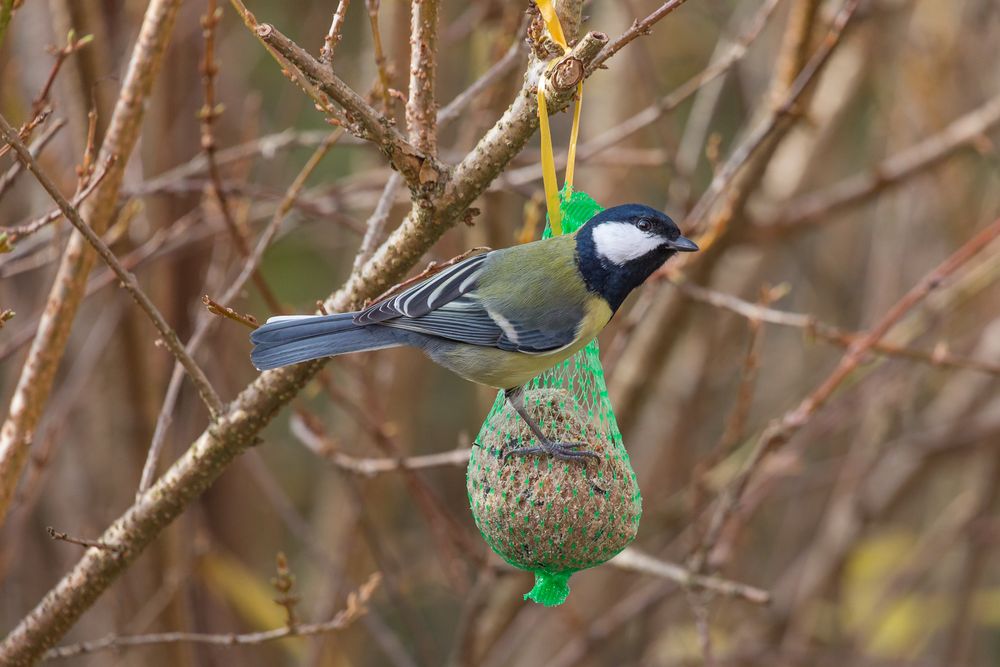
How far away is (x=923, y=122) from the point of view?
197 inches

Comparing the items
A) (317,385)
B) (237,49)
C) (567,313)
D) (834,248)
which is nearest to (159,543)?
(317,385)

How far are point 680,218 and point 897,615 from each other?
7.00 feet

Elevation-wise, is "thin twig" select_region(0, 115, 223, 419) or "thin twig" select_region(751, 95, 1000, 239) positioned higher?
"thin twig" select_region(751, 95, 1000, 239)

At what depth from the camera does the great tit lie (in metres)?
2.42

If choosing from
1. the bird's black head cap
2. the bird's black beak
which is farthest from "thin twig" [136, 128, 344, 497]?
the bird's black beak

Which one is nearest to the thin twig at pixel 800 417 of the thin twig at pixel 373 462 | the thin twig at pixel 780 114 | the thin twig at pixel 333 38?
the thin twig at pixel 780 114

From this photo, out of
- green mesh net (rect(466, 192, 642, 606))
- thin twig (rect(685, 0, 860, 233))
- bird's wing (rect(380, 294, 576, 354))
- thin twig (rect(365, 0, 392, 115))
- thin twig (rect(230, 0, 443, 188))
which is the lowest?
green mesh net (rect(466, 192, 642, 606))

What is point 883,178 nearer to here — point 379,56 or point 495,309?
point 495,309

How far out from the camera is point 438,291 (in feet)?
8.20

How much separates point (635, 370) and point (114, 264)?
245cm

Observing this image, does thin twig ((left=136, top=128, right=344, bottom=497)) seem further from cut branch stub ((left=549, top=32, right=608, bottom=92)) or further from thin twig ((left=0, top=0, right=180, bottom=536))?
cut branch stub ((left=549, top=32, right=608, bottom=92))

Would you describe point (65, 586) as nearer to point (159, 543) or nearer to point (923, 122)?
point (159, 543)

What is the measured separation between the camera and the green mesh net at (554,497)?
2.29 meters

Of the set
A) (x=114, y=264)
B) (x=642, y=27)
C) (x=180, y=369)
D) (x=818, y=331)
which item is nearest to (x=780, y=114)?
(x=818, y=331)
